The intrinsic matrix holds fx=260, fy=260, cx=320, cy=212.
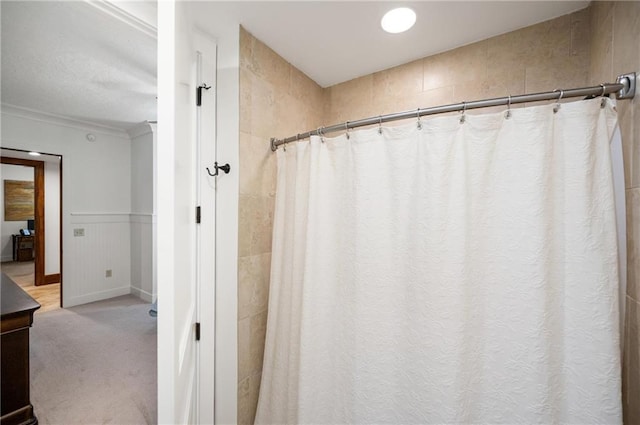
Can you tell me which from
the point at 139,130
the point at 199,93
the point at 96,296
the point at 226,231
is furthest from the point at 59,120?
the point at 226,231

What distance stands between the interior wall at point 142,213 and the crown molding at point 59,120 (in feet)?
0.75

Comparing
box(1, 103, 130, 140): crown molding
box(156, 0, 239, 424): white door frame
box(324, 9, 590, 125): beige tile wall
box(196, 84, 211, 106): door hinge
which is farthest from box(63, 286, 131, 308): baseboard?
box(324, 9, 590, 125): beige tile wall

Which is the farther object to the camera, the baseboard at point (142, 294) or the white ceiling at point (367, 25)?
Result: the baseboard at point (142, 294)

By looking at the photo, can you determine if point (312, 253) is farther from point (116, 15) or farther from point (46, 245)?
point (46, 245)

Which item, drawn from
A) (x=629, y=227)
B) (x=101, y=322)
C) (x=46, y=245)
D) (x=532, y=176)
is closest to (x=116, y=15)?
(x=532, y=176)

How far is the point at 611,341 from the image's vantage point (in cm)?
72

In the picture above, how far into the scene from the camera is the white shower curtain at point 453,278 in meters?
0.76

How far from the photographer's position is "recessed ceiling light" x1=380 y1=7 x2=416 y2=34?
3.73 ft

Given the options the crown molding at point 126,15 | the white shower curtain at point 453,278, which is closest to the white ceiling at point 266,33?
the crown molding at point 126,15

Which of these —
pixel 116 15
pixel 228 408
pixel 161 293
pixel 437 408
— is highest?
pixel 116 15

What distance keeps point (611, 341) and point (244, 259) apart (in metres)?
1.30

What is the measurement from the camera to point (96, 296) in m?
3.43

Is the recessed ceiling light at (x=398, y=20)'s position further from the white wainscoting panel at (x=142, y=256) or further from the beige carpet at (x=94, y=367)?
the white wainscoting panel at (x=142, y=256)

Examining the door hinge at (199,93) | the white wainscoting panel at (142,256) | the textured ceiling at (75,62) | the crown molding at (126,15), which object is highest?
the textured ceiling at (75,62)
